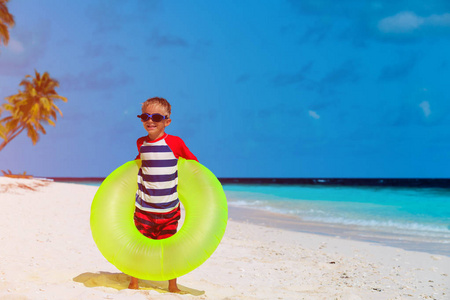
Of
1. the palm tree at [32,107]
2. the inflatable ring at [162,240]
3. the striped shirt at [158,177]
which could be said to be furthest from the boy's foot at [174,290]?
the palm tree at [32,107]

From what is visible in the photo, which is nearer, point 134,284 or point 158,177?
point 158,177

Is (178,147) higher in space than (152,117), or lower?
lower

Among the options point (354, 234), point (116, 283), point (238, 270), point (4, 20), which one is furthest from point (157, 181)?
point (4, 20)

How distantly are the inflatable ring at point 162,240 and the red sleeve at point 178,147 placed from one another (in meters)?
0.06

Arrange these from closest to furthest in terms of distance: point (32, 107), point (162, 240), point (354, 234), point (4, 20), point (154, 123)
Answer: point (162, 240)
point (154, 123)
point (354, 234)
point (4, 20)
point (32, 107)

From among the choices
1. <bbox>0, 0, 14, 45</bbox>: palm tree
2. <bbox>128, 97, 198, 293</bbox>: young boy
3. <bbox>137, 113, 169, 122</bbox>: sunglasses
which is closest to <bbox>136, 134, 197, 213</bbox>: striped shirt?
<bbox>128, 97, 198, 293</bbox>: young boy

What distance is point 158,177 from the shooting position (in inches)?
127

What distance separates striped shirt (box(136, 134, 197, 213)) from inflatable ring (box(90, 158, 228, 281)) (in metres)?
0.07

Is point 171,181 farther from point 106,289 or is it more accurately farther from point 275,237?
point 275,237

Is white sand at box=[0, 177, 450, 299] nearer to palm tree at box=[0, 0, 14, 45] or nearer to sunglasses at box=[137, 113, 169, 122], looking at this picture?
sunglasses at box=[137, 113, 169, 122]

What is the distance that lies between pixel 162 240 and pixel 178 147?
0.75 m

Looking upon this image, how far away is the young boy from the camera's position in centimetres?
323

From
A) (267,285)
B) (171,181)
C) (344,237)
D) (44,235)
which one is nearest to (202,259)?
(171,181)

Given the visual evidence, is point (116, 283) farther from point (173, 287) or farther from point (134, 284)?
point (173, 287)
